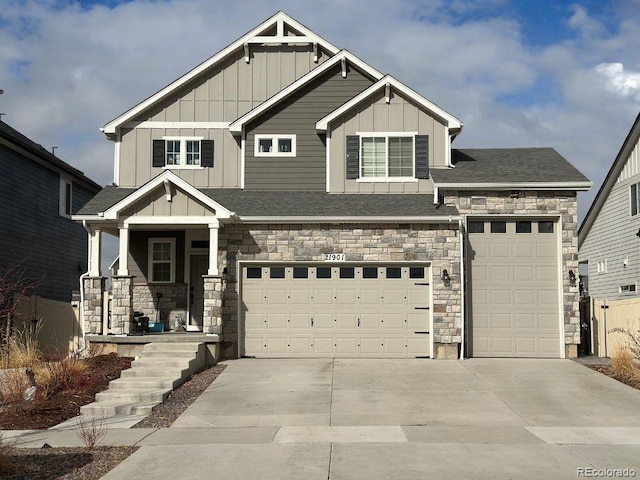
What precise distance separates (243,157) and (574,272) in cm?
944

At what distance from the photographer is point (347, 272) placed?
59.1 ft

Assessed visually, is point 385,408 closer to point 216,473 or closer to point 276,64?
point 216,473

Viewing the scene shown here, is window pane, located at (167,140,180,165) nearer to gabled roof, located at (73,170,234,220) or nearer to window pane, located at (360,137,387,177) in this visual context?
gabled roof, located at (73,170,234,220)

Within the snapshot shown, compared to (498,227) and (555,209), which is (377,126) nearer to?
(498,227)

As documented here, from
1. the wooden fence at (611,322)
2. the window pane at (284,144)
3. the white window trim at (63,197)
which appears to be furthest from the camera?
the white window trim at (63,197)

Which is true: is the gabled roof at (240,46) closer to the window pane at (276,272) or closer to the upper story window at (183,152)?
the upper story window at (183,152)

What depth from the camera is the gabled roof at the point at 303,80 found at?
65.7 ft

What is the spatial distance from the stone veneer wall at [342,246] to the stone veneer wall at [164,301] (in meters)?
2.86

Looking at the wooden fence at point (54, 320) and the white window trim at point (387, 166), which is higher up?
the white window trim at point (387, 166)

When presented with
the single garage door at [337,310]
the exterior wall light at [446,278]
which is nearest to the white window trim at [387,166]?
the single garage door at [337,310]

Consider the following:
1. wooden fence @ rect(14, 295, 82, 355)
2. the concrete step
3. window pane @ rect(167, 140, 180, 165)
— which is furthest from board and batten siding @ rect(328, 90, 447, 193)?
wooden fence @ rect(14, 295, 82, 355)

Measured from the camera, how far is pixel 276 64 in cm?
2173

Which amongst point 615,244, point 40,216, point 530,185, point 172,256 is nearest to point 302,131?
point 172,256

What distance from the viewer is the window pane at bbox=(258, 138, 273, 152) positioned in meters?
20.4
